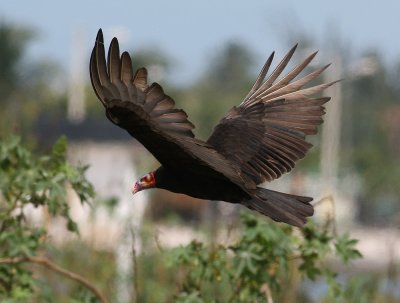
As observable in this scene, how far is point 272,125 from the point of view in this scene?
20.3 feet

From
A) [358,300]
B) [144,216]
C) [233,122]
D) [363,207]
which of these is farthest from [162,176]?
[363,207]

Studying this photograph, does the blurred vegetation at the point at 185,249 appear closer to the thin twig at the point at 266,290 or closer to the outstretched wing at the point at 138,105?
the thin twig at the point at 266,290

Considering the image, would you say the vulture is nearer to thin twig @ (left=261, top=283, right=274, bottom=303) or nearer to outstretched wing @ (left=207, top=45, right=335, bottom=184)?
outstretched wing @ (left=207, top=45, right=335, bottom=184)

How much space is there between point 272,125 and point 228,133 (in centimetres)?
27

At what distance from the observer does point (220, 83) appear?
7900cm

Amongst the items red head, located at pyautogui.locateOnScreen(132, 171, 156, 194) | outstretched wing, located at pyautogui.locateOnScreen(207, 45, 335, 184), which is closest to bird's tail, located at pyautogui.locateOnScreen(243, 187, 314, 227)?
outstretched wing, located at pyautogui.locateOnScreen(207, 45, 335, 184)

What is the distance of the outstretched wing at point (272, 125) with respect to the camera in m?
5.91

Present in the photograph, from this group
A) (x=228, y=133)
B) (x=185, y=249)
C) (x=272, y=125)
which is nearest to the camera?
(x=185, y=249)

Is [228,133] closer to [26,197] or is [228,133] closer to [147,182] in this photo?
[147,182]

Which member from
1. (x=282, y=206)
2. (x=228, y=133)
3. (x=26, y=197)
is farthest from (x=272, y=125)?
(x=26, y=197)

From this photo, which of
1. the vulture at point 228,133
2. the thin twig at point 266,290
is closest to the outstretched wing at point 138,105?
Result: the vulture at point 228,133

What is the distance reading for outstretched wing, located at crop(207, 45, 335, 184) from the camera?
5.91 meters

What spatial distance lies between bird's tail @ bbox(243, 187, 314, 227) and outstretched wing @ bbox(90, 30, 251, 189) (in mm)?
485

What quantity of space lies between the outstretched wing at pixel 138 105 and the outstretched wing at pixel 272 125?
0.83 meters
